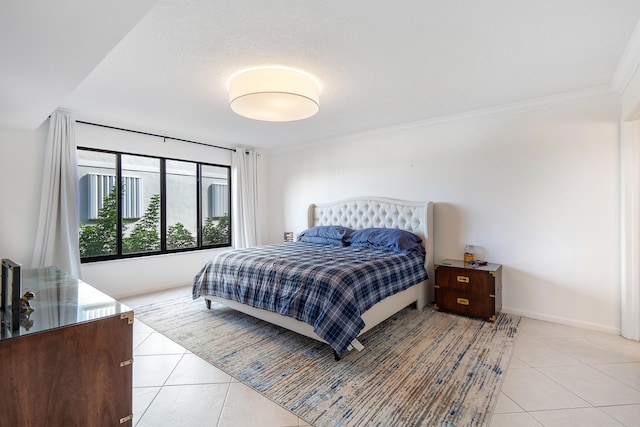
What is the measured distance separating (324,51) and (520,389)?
114 inches

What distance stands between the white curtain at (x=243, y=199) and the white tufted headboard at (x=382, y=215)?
126 cm

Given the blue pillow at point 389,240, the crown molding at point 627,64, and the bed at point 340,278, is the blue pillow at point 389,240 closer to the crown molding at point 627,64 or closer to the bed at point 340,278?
the bed at point 340,278

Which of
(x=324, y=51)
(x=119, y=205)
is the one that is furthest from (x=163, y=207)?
(x=324, y=51)

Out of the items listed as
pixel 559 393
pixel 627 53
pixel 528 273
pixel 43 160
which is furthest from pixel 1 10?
pixel 528 273

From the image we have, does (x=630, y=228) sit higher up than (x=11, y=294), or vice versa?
(x=630, y=228)

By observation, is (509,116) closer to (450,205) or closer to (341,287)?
(450,205)

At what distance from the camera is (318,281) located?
8.55 ft

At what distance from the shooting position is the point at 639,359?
8.07 ft

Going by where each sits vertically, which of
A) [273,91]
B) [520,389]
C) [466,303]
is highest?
[273,91]

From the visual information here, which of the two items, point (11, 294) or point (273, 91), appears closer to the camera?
point (11, 294)

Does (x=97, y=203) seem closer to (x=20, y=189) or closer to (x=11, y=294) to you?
(x=20, y=189)

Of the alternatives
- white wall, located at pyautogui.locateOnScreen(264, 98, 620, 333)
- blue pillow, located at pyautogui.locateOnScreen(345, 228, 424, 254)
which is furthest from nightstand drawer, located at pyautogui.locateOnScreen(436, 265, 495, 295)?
white wall, located at pyautogui.locateOnScreen(264, 98, 620, 333)

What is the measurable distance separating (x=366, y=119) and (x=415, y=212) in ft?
4.85

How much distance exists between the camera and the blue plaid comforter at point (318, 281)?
2.49m
